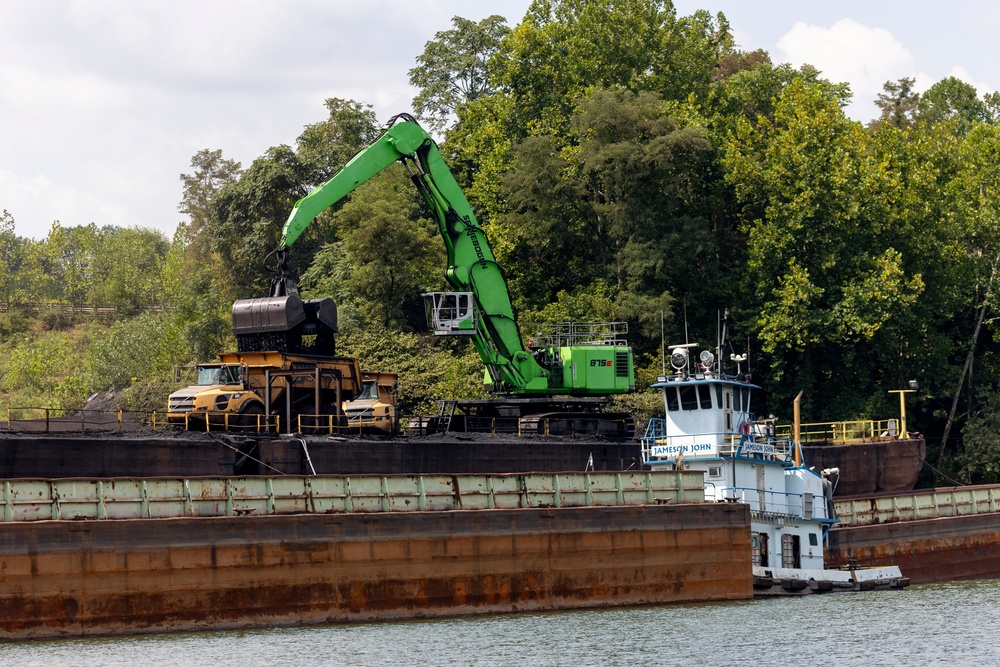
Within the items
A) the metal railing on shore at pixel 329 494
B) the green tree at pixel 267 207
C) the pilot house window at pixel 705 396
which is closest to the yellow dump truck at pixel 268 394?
the metal railing on shore at pixel 329 494

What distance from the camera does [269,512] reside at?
37.0m

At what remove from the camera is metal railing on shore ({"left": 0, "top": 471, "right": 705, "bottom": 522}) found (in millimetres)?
34438

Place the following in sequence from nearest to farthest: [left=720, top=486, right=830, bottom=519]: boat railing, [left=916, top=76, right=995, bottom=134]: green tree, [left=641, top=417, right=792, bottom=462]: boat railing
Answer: [left=720, top=486, right=830, bottom=519]: boat railing < [left=641, top=417, right=792, bottom=462]: boat railing < [left=916, top=76, right=995, bottom=134]: green tree

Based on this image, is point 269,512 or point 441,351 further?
point 441,351

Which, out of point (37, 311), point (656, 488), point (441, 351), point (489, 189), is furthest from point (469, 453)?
point (37, 311)

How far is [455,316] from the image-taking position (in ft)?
179

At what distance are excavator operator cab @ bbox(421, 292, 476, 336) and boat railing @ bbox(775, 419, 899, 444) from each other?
15783 mm

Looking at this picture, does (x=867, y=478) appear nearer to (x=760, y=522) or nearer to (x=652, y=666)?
(x=760, y=522)

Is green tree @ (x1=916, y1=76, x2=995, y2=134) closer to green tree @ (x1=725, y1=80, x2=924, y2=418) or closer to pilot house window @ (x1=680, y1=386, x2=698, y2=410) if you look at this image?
green tree @ (x1=725, y1=80, x2=924, y2=418)

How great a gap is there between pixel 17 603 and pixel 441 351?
46.0m

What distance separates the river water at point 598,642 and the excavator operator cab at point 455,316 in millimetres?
16756

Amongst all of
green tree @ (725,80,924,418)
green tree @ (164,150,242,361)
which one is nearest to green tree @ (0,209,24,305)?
green tree @ (164,150,242,361)

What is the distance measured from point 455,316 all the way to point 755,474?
14.5 metres

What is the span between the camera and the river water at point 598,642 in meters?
31.4
